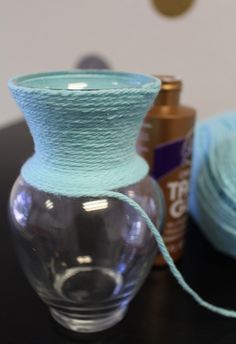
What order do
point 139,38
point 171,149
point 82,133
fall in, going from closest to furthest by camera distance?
1. point 82,133
2. point 171,149
3. point 139,38

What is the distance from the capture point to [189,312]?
1.12ft

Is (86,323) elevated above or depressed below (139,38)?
below

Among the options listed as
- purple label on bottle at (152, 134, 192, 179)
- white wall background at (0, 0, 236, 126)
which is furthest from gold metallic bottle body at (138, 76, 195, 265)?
white wall background at (0, 0, 236, 126)

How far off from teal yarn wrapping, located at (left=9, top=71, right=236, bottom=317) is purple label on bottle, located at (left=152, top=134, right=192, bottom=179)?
8 cm

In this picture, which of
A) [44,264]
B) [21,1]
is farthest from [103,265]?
[21,1]

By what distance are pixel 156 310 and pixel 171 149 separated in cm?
13

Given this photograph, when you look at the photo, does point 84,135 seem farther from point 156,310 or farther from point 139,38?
point 139,38

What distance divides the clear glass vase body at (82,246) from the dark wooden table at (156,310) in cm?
1

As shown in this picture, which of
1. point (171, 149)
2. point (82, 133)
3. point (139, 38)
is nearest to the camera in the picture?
point (82, 133)

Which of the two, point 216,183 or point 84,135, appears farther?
point 216,183

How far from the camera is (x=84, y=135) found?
0.28 metres

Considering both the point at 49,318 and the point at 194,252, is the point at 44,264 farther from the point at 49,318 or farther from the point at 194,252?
the point at 194,252

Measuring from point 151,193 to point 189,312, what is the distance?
0.09m

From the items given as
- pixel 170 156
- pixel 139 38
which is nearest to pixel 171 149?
pixel 170 156
